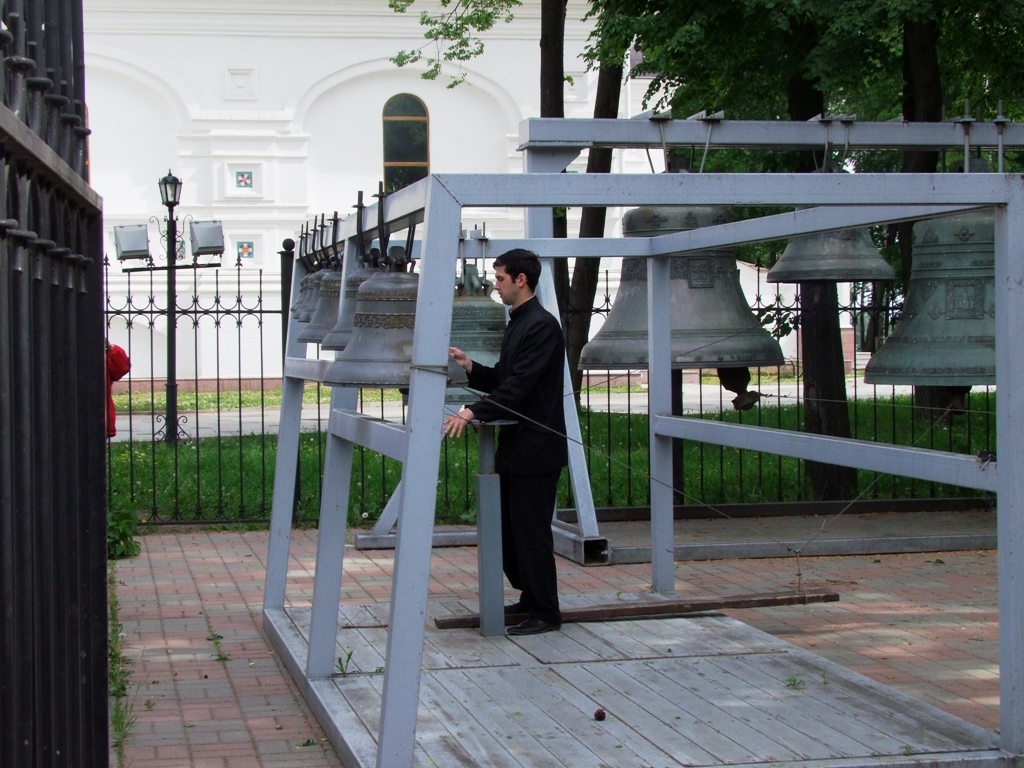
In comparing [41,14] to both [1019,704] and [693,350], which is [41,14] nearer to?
[1019,704]

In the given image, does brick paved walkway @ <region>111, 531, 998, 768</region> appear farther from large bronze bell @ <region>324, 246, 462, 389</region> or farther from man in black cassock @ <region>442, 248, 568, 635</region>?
large bronze bell @ <region>324, 246, 462, 389</region>

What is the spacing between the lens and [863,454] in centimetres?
443

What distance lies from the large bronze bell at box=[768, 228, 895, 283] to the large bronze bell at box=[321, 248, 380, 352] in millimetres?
2938

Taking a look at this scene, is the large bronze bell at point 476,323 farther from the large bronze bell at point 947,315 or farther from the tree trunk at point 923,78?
the tree trunk at point 923,78

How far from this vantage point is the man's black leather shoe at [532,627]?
5.54m

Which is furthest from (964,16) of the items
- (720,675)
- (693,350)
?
(720,675)

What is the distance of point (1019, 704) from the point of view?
3.87 m

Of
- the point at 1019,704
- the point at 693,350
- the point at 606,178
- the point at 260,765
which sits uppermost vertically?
the point at 606,178

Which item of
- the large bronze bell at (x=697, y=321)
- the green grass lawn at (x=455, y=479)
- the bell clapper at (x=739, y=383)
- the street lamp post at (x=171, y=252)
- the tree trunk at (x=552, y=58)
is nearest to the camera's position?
the large bronze bell at (x=697, y=321)

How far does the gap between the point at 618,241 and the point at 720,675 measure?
2.32 meters

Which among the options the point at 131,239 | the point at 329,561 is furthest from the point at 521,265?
the point at 131,239

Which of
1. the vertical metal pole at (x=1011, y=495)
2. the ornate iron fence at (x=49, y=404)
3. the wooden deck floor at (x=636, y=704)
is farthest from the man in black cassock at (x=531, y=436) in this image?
the ornate iron fence at (x=49, y=404)

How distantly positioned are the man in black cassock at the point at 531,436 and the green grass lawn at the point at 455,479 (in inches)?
106

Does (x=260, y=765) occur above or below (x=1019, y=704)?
below
